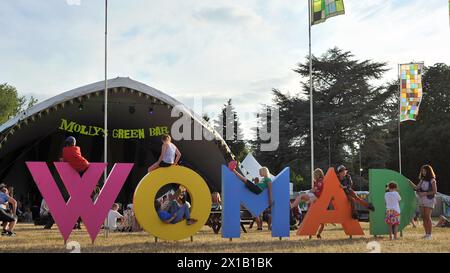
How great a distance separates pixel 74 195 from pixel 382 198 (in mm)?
5821

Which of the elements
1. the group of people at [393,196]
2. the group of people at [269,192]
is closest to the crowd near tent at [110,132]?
the group of people at [269,192]

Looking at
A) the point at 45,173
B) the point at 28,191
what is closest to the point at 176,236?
the point at 45,173

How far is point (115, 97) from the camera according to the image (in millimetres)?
20922

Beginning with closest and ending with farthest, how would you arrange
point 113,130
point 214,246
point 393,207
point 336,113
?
point 214,246 → point 393,207 → point 113,130 → point 336,113

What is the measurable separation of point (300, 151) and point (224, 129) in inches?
940

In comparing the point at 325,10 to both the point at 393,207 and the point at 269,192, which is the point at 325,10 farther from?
the point at 269,192

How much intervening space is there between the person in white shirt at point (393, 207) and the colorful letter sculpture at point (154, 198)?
3.43 meters

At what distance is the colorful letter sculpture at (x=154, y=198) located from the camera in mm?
9023

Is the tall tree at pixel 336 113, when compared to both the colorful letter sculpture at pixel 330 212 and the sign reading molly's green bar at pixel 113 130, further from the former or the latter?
the colorful letter sculpture at pixel 330 212

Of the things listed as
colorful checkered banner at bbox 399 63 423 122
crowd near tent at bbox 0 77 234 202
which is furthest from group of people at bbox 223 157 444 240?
colorful checkered banner at bbox 399 63 423 122

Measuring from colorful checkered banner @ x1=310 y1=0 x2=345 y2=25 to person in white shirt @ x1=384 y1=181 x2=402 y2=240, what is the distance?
875 cm

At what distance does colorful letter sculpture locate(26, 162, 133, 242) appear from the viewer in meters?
8.80

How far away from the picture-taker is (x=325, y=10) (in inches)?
686

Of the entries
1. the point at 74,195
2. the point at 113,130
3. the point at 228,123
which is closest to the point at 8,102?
the point at 228,123
